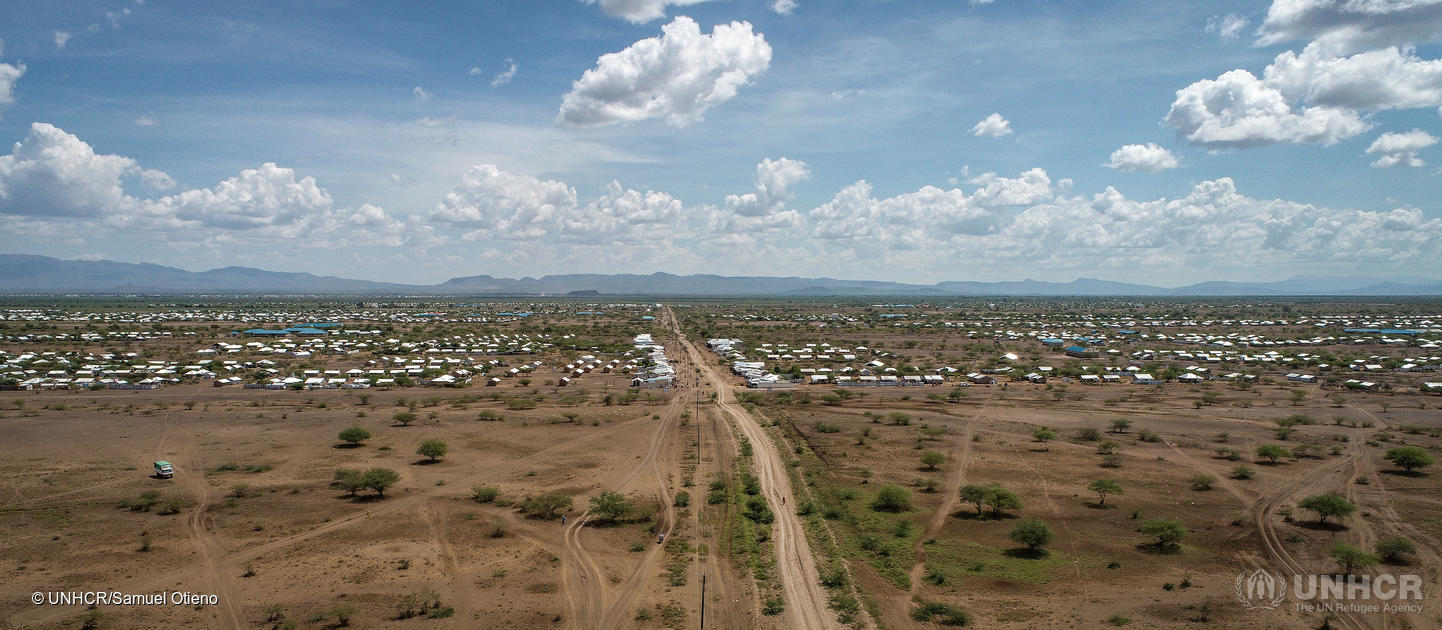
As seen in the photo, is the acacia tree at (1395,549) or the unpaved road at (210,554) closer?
the unpaved road at (210,554)

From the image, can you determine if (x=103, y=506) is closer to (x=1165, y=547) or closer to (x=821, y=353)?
(x=1165, y=547)

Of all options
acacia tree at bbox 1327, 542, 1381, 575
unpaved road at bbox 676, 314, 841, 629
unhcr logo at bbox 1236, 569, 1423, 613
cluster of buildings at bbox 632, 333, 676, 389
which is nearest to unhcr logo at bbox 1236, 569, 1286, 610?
unhcr logo at bbox 1236, 569, 1423, 613

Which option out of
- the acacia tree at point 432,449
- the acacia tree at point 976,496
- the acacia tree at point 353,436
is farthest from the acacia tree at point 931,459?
the acacia tree at point 353,436

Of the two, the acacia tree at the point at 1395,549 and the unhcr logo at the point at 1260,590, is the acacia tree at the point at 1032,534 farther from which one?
the acacia tree at the point at 1395,549

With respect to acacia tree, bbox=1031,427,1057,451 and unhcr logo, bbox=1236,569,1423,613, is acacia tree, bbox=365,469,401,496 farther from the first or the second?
acacia tree, bbox=1031,427,1057,451

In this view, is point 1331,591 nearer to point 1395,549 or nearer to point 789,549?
point 1395,549

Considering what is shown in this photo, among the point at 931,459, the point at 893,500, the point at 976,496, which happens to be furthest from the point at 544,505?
the point at 931,459

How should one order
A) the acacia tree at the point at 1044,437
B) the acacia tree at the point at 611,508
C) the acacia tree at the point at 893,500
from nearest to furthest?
the acacia tree at the point at 611,508, the acacia tree at the point at 893,500, the acacia tree at the point at 1044,437
